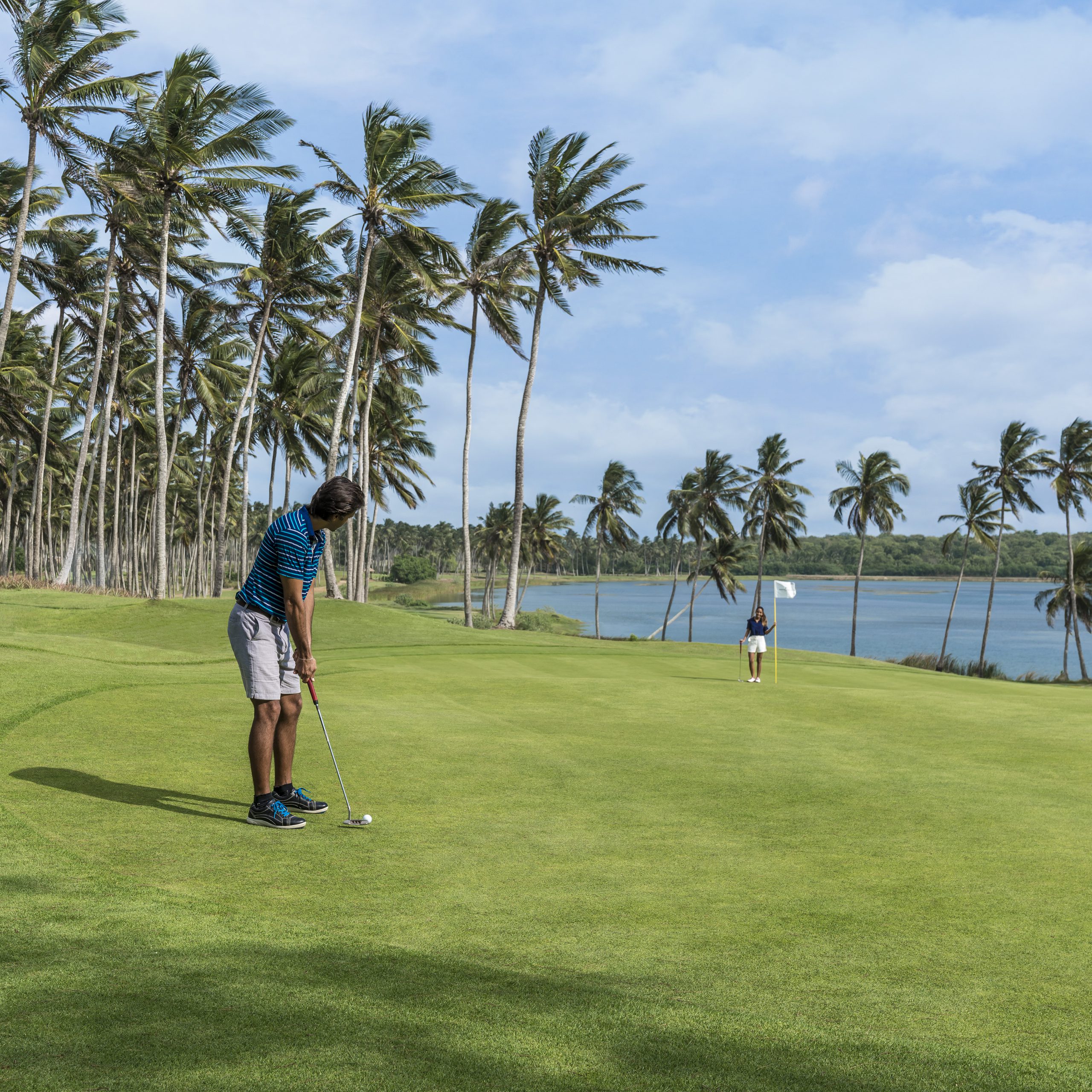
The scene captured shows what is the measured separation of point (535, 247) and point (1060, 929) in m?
36.3

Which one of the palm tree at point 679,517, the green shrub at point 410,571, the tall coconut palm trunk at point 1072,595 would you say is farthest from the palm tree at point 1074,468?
the green shrub at point 410,571

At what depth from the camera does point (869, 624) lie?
115 metres

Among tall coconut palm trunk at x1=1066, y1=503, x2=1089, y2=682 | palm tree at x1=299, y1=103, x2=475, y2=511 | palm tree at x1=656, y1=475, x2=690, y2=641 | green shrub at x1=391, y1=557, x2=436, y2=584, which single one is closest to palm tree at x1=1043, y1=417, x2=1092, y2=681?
tall coconut palm trunk at x1=1066, y1=503, x2=1089, y2=682

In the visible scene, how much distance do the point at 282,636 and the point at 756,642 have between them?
48.5 ft

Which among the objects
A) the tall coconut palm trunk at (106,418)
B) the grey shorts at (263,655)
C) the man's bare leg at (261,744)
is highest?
the tall coconut palm trunk at (106,418)

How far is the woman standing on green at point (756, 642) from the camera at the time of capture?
1944 cm

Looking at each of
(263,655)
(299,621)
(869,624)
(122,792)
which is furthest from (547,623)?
(869,624)

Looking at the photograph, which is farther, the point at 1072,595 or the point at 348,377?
the point at 1072,595

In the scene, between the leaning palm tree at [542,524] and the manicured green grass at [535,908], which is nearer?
the manicured green grass at [535,908]

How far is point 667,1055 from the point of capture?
3.24 meters

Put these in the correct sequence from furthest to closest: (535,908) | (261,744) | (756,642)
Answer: (756,642), (261,744), (535,908)

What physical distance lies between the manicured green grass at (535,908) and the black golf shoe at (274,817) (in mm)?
97

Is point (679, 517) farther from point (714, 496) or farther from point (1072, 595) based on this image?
point (1072, 595)

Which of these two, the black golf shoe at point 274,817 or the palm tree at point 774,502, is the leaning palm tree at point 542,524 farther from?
the black golf shoe at point 274,817
